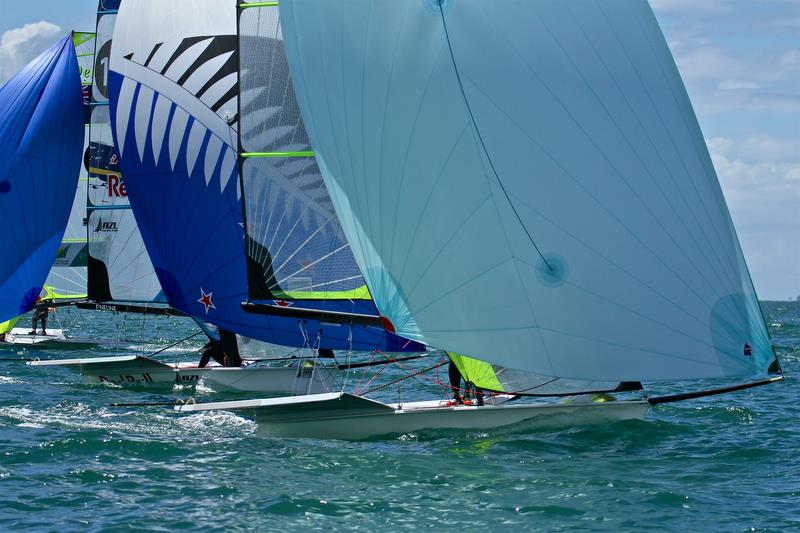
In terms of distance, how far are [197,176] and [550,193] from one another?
951cm

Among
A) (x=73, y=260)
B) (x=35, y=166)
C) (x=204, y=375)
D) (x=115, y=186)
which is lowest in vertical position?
(x=204, y=375)

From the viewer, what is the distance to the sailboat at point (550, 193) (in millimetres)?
12977

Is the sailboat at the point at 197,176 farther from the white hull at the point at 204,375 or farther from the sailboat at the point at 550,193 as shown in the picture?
the sailboat at the point at 550,193

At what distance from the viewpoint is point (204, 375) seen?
21.4 meters

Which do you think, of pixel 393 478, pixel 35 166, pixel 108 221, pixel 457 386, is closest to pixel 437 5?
pixel 457 386

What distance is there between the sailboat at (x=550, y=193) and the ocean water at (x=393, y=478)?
3.91ft

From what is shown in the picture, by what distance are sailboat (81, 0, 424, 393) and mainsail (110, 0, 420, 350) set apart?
0.02 meters

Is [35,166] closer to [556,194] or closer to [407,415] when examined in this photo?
[407,415]

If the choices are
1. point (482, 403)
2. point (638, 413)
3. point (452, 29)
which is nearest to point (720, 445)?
point (638, 413)

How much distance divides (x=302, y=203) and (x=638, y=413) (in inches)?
228

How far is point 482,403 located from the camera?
15039 mm

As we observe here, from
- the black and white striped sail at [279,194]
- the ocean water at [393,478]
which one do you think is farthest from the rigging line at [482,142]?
the black and white striped sail at [279,194]

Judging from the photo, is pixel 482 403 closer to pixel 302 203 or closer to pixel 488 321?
pixel 488 321

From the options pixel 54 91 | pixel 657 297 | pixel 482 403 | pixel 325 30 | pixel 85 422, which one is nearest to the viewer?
pixel 657 297
